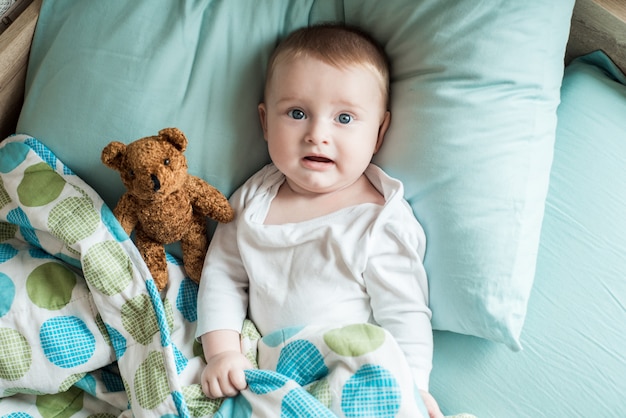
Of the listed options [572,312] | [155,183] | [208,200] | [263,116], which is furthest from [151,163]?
[572,312]

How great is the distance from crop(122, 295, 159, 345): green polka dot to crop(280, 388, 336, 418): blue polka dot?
0.85 feet

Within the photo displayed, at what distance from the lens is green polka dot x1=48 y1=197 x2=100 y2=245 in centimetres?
101

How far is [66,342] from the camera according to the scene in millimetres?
989

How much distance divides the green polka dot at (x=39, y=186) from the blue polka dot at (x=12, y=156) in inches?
1.1

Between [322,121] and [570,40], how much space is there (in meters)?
0.52

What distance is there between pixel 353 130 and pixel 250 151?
0.20 meters

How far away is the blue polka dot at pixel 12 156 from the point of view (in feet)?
3.50

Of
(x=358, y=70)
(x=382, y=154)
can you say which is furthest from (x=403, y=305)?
(x=358, y=70)

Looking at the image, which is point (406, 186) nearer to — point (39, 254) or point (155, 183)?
point (155, 183)

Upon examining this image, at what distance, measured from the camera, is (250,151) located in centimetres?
111

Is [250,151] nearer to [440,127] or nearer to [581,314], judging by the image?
[440,127]

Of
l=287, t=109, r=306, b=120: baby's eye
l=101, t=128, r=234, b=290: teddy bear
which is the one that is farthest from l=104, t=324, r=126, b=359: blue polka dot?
l=287, t=109, r=306, b=120: baby's eye

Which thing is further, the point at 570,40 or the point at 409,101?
the point at 570,40

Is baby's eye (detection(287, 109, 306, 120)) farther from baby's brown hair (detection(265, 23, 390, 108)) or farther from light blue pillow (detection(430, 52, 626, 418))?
light blue pillow (detection(430, 52, 626, 418))
